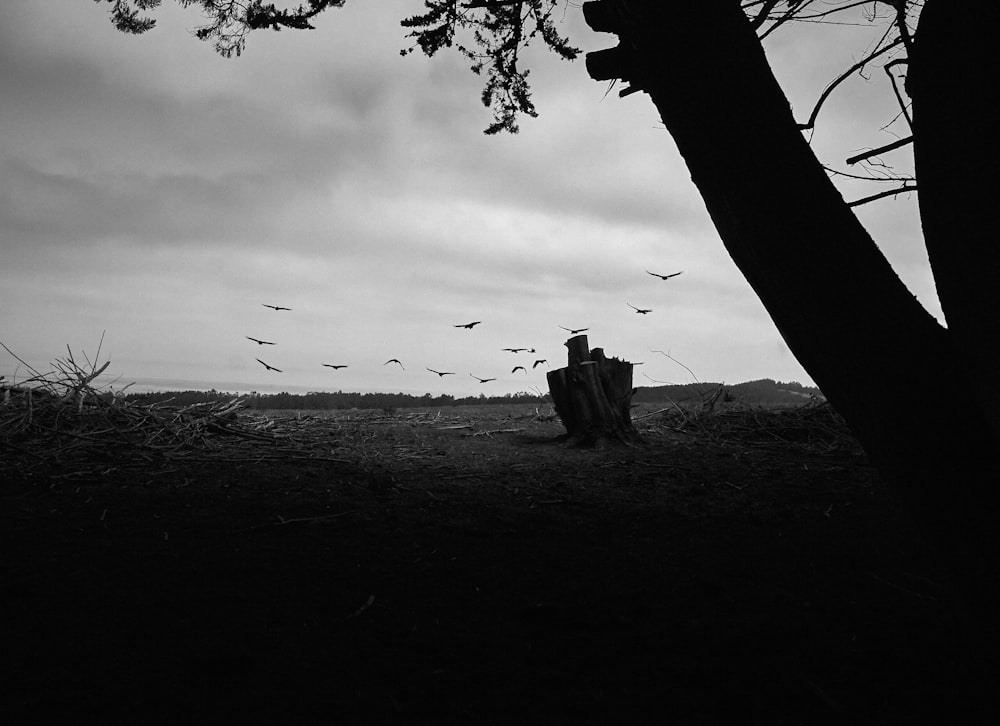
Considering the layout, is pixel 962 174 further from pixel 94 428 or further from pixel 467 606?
pixel 94 428

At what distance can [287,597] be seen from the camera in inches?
86.5

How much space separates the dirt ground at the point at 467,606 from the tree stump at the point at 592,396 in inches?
101

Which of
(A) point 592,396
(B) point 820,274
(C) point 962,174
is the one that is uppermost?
(C) point 962,174

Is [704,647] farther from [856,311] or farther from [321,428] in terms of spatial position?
[321,428]

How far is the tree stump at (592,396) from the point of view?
6.95 metres

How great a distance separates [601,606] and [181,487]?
3.13 m

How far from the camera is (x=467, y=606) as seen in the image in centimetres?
217

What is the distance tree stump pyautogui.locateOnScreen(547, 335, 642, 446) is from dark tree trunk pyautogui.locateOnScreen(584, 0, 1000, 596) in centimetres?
502

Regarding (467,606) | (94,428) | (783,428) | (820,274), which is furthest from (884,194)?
(94,428)

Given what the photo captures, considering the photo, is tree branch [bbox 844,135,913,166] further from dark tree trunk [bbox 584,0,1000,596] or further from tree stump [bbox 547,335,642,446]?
tree stump [bbox 547,335,642,446]

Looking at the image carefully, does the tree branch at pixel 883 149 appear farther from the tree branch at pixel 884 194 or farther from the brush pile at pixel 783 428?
the brush pile at pixel 783 428

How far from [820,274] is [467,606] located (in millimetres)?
1623

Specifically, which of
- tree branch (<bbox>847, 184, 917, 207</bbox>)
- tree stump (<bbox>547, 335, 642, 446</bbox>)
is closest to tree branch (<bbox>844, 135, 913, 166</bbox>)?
tree branch (<bbox>847, 184, 917, 207</bbox>)

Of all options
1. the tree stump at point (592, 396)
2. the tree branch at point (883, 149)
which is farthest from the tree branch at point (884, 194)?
the tree stump at point (592, 396)
